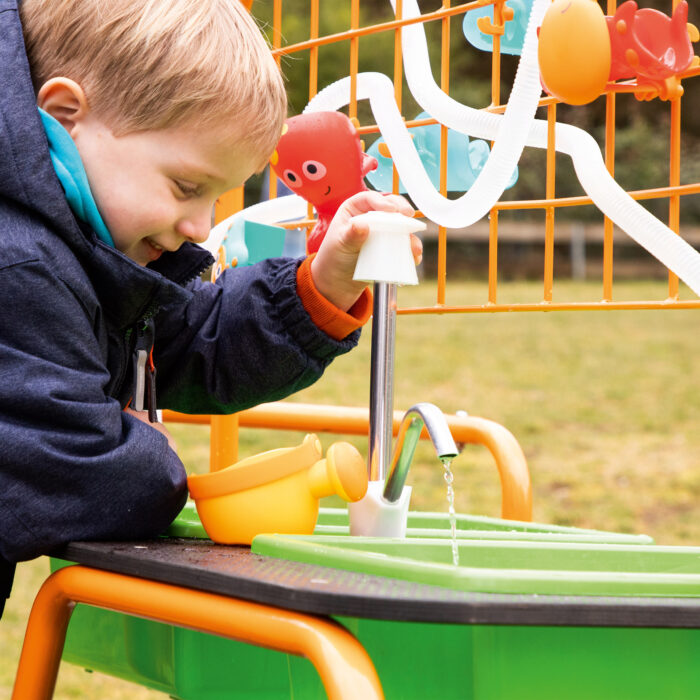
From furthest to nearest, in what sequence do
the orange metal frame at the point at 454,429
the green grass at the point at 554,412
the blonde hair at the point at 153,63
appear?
the green grass at the point at 554,412, the orange metal frame at the point at 454,429, the blonde hair at the point at 153,63

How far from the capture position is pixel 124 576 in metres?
0.72

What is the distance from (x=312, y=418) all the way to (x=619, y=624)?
32.9 inches

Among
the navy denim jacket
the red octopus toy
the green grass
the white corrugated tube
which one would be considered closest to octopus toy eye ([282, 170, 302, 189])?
the red octopus toy

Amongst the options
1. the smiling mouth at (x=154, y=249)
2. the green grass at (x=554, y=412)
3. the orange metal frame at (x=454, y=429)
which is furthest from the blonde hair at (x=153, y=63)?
the green grass at (x=554, y=412)

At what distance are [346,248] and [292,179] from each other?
12 centimetres

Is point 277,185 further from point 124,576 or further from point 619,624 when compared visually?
point 619,624

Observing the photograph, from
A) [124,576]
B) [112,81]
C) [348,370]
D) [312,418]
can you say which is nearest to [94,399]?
[124,576]

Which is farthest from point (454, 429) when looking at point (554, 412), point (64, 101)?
point (554, 412)

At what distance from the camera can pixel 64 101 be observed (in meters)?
0.89

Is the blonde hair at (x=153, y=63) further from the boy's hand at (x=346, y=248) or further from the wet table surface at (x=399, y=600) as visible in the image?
the wet table surface at (x=399, y=600)

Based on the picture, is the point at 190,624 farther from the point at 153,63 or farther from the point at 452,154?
the point at 452,154

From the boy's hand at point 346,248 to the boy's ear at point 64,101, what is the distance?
0.25 meters

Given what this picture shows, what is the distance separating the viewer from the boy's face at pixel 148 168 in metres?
0.88

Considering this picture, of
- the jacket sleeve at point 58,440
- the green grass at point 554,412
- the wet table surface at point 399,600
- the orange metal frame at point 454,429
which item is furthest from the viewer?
the green grass at point 554,412
